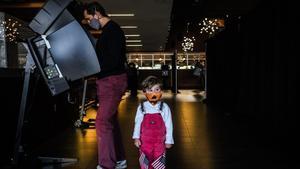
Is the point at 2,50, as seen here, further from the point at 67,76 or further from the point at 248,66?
the point at 248,66

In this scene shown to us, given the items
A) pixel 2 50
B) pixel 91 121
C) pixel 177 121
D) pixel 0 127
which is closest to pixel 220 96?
pixel 177 121

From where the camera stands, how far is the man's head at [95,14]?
4090 mm

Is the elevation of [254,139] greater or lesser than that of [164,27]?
lesser

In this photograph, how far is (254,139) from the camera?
5.82m

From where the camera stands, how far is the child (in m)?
3.41

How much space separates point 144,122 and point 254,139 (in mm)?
2801

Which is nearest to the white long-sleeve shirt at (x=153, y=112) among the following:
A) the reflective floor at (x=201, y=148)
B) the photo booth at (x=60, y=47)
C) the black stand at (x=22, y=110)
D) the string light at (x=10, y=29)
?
the photo booth at (x=60, y=47)

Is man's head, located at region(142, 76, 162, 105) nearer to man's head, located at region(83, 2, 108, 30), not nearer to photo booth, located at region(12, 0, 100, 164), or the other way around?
photo booth, located at region(12, 0, 100, 164)

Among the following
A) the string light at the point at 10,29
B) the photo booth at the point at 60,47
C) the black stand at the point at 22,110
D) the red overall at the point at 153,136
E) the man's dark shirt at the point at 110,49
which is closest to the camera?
the red overall at the point at 153,136

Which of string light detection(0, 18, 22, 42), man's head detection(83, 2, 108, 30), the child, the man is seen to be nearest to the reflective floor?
the man

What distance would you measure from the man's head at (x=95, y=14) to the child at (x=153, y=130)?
0.99m

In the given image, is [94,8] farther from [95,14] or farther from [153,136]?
[153,136]

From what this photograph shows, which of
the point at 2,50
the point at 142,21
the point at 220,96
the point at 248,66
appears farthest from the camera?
the point at 142,21

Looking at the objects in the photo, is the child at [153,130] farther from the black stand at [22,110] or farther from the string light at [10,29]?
the string light at [10,29]
